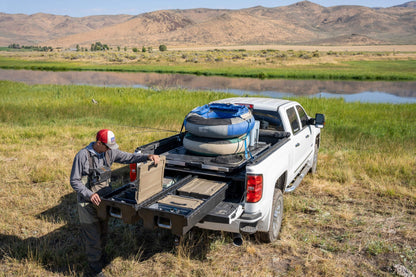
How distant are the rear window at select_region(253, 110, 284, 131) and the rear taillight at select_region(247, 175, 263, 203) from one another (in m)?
2.11

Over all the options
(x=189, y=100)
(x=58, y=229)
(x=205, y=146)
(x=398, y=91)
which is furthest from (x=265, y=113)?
(x=398, y=91)

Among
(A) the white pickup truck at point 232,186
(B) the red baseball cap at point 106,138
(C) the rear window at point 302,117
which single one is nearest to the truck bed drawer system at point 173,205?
(A) the white pickup truck at point 232,186

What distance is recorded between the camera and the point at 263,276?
4375 mm

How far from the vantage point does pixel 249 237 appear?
5.33 metres

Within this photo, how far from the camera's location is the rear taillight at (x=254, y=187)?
441 cm

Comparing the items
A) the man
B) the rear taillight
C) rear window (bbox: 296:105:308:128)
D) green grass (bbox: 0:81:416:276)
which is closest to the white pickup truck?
the rear taillight

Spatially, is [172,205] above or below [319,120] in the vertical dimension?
below

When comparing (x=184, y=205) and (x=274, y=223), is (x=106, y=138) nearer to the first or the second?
(x=184, y=205)

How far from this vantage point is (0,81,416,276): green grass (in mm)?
4648

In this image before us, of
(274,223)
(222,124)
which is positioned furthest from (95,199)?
(274,223)

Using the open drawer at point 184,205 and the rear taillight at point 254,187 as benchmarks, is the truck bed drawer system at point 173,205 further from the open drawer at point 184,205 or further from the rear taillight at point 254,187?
the rear taillight at point 254,187

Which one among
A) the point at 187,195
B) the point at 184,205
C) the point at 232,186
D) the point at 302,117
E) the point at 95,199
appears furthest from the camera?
the point at 302,117

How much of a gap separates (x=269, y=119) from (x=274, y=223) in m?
2.04

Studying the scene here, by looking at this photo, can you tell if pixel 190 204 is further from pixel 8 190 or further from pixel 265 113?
pixel 8 190
